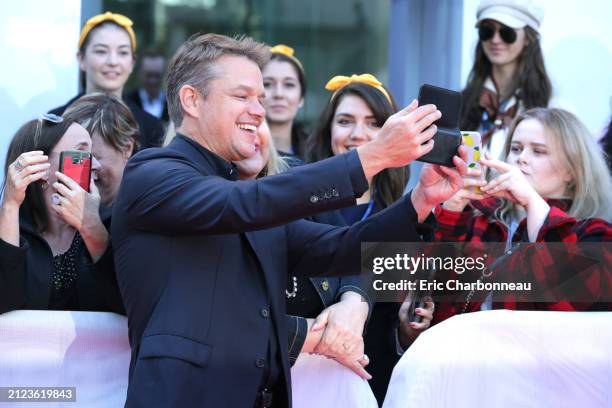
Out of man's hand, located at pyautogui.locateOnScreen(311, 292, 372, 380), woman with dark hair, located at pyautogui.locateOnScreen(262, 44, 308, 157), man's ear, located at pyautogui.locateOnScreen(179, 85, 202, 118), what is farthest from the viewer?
woman with dark hair, located at pyautogui.locateOnScreen(262, 44, 308, 157)

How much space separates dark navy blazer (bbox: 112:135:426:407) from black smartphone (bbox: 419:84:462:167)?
29 cm

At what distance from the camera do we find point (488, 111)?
5.52m

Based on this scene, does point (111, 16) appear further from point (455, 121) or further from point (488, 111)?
point (455, 121)

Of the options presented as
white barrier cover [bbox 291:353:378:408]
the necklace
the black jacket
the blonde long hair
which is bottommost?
white barrier cover [bbox 291:353:378:408]

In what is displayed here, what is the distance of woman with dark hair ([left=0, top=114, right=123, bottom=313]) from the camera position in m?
3.75

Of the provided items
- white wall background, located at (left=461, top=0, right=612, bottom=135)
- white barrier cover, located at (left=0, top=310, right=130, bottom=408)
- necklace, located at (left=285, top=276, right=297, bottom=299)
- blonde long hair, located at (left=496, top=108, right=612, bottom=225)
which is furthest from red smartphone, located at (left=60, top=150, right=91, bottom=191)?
white wall background, located at (left=461, top=0, right=612, bottom=135)

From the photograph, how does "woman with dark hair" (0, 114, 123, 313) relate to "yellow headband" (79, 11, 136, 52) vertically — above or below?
below

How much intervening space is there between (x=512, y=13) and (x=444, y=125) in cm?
257

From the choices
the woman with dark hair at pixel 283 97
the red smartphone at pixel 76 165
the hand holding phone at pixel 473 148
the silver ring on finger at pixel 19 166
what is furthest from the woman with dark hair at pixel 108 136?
the hand holding phone at pixel 473 148

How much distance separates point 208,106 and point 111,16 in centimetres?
259

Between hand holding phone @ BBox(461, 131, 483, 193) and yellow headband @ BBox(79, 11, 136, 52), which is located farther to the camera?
yellow headband @ BBox(79, 11, 136, 52)

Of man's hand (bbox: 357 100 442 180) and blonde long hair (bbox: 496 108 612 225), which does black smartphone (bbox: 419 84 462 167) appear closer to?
man's hand (bbox: 357 100 442 180)

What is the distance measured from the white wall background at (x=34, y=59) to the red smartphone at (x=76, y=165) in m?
1.58

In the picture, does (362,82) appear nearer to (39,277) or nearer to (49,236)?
(49,236)
